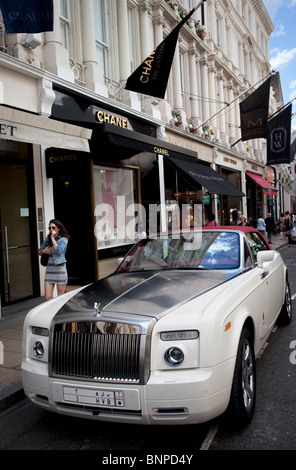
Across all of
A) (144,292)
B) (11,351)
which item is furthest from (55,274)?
(144,292)

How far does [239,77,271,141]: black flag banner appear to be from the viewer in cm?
1647

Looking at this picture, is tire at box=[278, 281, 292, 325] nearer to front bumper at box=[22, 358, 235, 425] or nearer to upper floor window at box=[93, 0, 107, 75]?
front bumper at box=[22, 358, 235, 425]

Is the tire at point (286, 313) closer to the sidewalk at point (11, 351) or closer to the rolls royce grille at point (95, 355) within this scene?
the rolls royce grille at point (95, 355)

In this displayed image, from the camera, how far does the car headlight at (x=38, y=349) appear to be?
3.21m

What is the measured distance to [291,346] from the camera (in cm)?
512

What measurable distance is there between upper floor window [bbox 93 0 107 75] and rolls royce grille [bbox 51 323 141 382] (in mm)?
10281

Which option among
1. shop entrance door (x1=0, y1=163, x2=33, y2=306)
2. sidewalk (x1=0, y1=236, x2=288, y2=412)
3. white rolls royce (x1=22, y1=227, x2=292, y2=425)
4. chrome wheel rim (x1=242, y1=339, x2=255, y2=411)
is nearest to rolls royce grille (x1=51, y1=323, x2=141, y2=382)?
white rolls royce (x1=22, y1=227, x2=292, y2=425)

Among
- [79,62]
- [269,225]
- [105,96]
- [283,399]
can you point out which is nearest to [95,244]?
[105,96]

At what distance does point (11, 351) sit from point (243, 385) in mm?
3456

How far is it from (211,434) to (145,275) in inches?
66.7

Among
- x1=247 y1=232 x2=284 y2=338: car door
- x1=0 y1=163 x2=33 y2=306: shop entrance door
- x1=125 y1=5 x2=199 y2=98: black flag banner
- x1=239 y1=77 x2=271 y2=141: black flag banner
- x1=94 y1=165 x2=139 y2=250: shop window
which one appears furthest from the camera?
x1=239 y1=77 x2=271 y2=141: black flag banner
